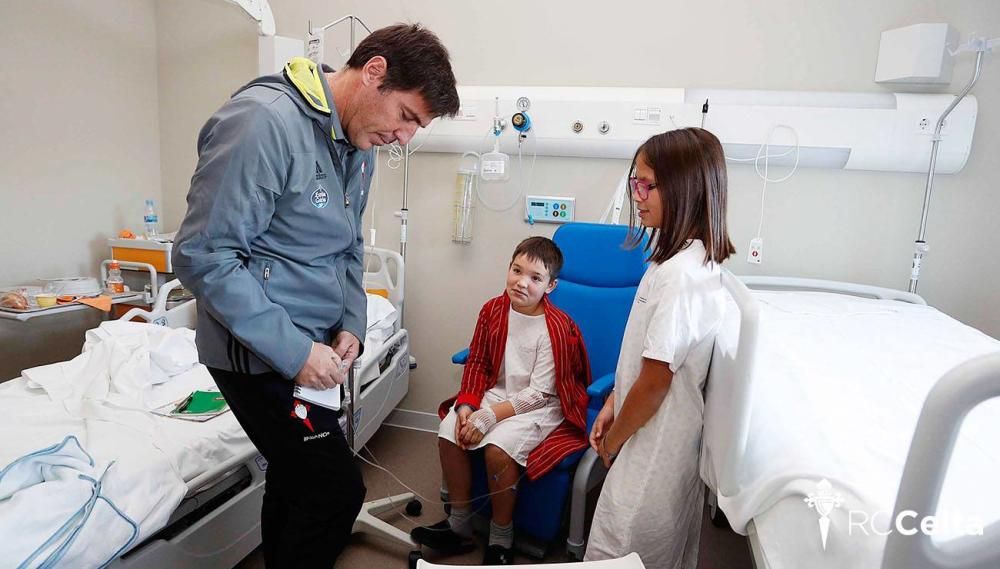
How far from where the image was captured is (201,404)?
168 cm

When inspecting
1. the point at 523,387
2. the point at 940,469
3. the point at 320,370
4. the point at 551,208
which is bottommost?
the point at 523,387

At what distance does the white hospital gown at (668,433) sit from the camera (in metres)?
1.17

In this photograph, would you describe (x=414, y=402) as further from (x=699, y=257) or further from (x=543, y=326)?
(x=699, y=257)

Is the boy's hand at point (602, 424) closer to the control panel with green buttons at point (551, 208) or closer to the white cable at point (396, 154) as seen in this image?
the control panel with green buttons at point (551, 208)

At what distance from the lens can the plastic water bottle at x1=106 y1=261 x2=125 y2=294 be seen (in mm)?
2551

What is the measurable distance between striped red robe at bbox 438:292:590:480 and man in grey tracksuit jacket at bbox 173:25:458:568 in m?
0.69

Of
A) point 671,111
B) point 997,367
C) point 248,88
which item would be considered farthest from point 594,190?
point 997,367

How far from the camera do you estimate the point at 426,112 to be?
1150mm

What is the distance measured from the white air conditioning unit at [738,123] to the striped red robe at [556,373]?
897mm

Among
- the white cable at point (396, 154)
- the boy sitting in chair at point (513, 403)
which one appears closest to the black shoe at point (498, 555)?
the boy sitting in chair at point (513, 403)

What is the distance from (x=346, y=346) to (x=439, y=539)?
95 centimetres

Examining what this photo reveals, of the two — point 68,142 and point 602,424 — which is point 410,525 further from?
point 68,142

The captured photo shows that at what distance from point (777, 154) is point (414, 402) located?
2.17 m

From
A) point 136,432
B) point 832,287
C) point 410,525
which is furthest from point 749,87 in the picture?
point 136,432
